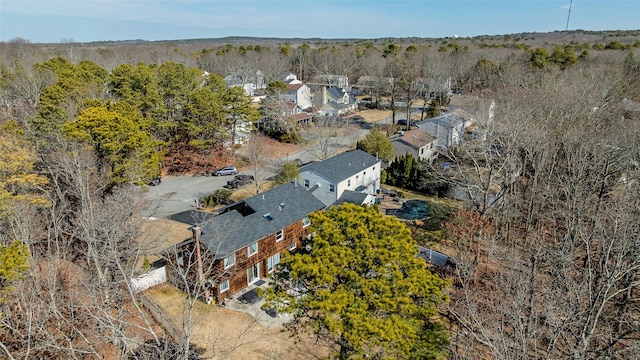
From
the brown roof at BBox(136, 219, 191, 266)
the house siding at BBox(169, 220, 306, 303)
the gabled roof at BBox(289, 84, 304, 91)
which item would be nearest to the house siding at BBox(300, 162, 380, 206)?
the house siding at BBox(169, 220, 306, 303)

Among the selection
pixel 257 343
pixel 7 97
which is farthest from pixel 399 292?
pixel 7 97

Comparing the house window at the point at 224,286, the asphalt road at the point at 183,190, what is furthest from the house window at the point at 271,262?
the asphalt road at the point at 183,190

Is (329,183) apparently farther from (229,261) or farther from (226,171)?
(226,171)

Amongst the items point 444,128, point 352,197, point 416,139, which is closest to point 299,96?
point 416,139

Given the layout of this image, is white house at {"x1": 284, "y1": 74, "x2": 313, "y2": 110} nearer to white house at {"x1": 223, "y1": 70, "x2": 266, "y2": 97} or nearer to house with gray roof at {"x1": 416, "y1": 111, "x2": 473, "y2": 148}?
white house at {"x1": 223, "y1": 70, "x2": 266, "y2": 97}

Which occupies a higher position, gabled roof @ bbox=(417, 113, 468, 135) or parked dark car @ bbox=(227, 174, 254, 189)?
gabled roof @ bbox=(417, 113, 468, 135)
